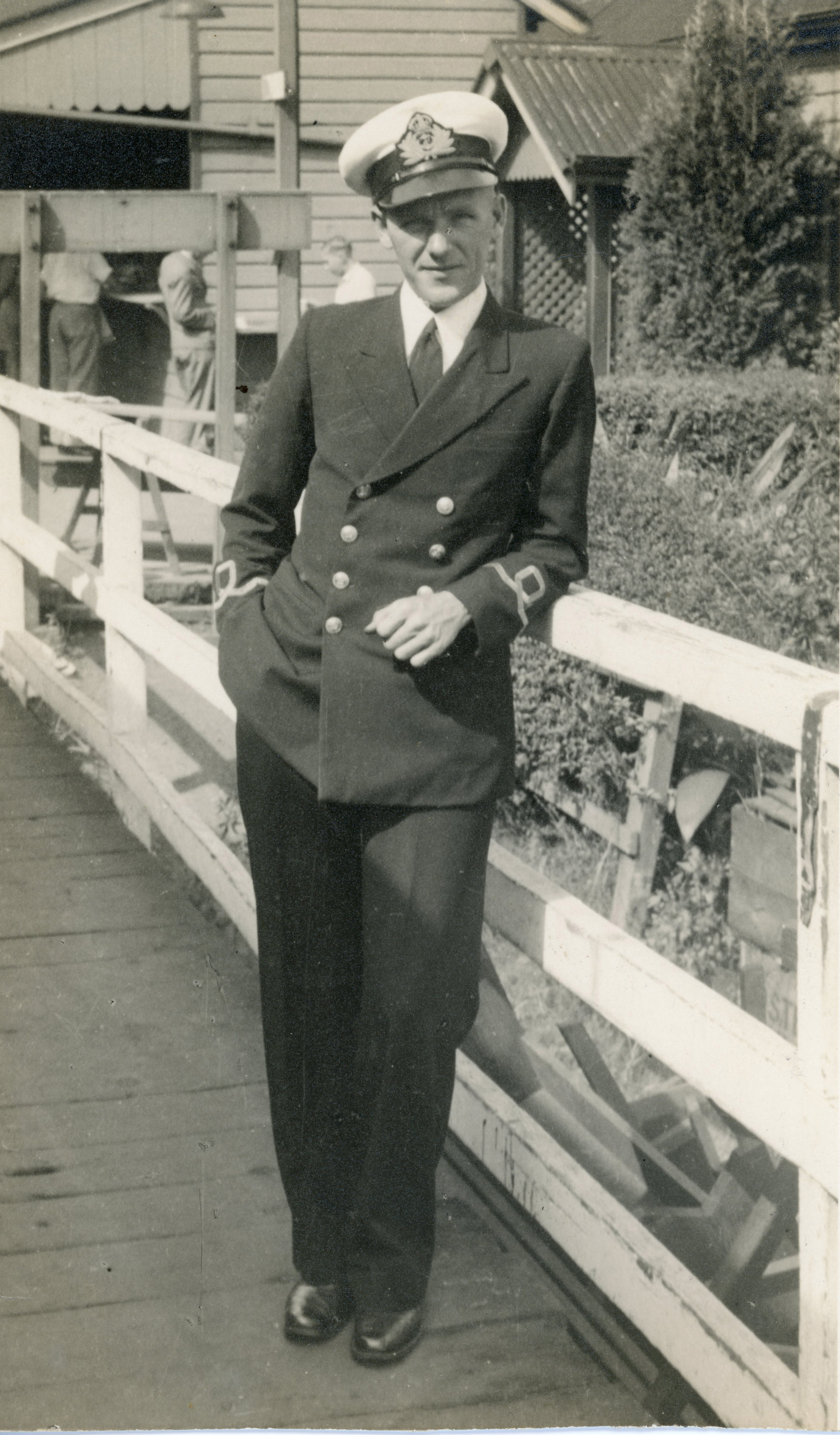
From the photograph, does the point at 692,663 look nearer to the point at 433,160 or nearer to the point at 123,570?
the point at 433,160

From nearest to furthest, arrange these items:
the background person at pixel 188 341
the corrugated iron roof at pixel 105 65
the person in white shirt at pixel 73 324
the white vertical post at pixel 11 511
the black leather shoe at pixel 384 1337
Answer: the black leather shoe at pixel 384 1337 < the corrugated iron roof at pixel 105 65 < the white vertical post at pixel 11 511 < the person in white shirt at pixel 73 324 < the background person at pixel 188 341

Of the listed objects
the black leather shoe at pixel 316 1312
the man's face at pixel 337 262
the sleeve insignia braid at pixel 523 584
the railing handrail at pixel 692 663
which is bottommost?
the black leather shoe at pixel 316 1312

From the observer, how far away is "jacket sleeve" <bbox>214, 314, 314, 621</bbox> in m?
2.26

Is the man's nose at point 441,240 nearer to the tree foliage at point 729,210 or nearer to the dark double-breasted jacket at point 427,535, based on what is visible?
the dark double-breasted jacket at point 427,535

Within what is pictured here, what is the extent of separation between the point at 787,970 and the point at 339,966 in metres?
2.59

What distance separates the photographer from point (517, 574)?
2146 millimetres

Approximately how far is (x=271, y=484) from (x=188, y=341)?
9.08 meters

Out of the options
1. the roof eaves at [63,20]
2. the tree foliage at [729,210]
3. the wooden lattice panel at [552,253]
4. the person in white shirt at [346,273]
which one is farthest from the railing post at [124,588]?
the wooden lattice panel at [552,253]

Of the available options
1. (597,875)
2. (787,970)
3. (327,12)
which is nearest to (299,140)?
(327,12)

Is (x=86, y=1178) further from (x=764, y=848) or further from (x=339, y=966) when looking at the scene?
(x=764, y=848)

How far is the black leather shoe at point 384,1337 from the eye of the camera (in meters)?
2.23

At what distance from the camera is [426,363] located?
2180mm

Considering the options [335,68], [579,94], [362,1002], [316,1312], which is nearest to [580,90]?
[579,94]

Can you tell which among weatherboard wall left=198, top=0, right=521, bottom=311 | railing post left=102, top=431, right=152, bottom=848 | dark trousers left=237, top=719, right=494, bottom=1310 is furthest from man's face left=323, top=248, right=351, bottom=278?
dark trousers left=237, top=719, right=494, bottom=1310
